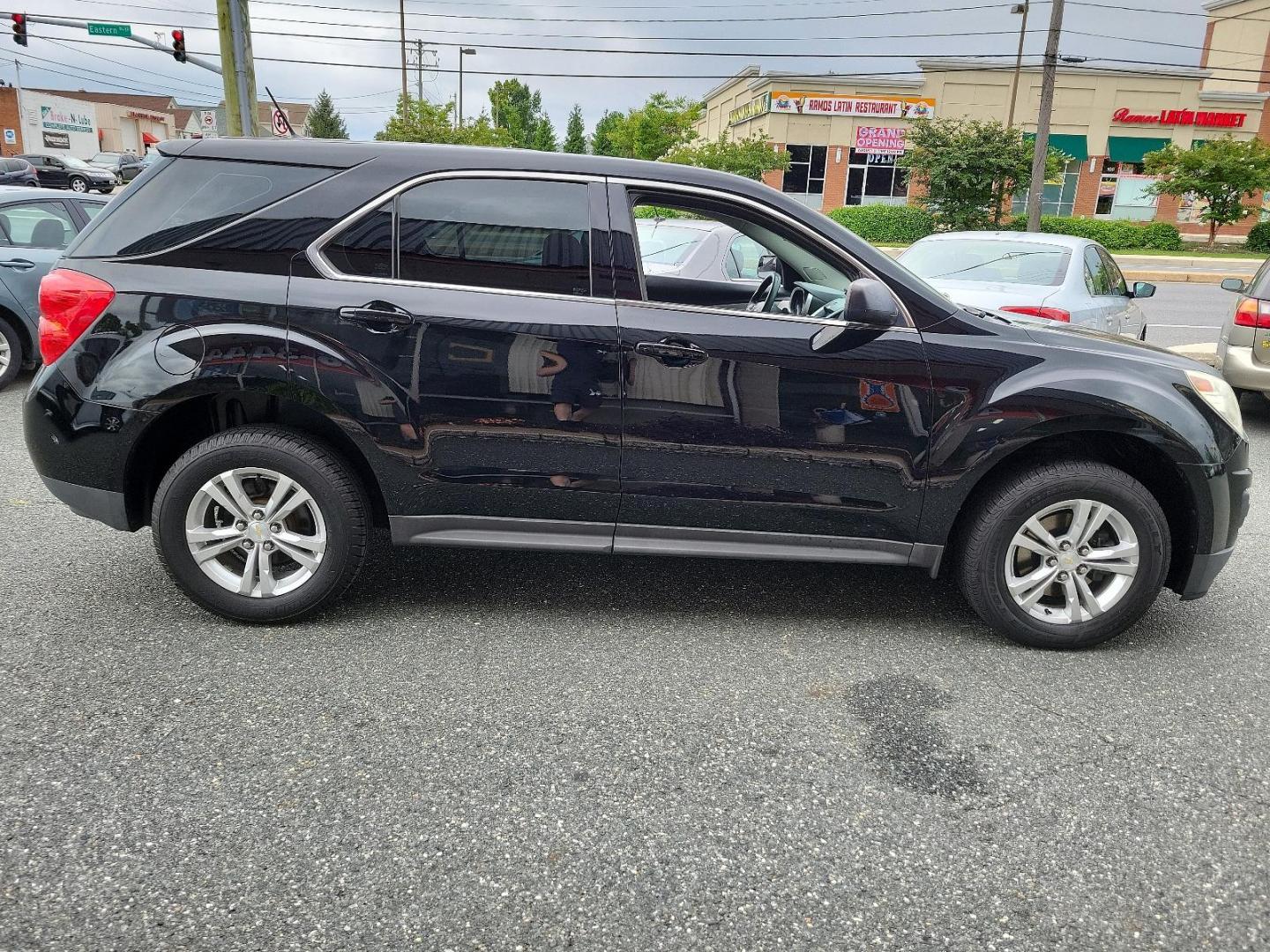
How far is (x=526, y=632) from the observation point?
3.86 metres

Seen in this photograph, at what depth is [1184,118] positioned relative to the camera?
1766 inches

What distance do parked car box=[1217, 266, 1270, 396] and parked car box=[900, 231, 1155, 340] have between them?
2.68ft

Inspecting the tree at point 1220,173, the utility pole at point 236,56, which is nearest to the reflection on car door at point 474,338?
the utility pole at point 236,56

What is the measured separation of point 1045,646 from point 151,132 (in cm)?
10917

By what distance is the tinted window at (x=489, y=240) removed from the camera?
3.61 meters

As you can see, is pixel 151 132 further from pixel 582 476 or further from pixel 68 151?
pixel 582 476

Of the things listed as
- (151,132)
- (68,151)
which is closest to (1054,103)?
(68,151)

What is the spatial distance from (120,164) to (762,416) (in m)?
53.1

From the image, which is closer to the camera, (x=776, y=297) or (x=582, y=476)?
(x=582, y=476)

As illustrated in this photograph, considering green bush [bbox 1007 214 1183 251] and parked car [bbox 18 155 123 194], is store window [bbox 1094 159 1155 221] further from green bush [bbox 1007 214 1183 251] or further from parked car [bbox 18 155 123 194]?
parked car [bbox 18 155 123 194]

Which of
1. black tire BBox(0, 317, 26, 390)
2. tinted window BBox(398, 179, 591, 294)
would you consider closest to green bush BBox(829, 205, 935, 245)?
black tire BBox(0, 317, 26, 390)

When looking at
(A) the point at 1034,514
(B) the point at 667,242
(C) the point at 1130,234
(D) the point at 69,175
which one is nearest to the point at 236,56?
(B) the point at 667,242

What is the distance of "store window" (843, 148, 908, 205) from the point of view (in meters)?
45.3

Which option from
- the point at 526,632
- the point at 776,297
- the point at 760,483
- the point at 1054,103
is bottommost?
the point at 526,632
